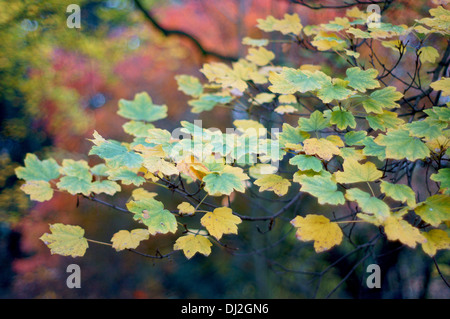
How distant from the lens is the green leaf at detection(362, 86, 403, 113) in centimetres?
133

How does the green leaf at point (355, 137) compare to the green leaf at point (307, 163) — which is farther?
the green leaf at point (355, 137)

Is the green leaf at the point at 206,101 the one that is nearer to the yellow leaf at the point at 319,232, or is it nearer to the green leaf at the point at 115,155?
the green leaf at the point at 115,155

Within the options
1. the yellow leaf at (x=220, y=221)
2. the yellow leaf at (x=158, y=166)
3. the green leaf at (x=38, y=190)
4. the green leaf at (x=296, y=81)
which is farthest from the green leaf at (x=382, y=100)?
the green leaf at (x=38, y=190)

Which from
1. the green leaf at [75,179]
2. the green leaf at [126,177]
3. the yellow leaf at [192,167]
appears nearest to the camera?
the yellow leaf at [192,167]

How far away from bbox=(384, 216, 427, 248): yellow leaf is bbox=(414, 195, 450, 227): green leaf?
6cm

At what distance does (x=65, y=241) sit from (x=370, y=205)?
1236 millimetres

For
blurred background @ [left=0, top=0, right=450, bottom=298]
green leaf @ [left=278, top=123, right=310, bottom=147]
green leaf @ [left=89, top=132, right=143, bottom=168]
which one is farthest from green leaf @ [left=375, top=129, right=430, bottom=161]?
blurred background @ [left=0, top=0, right=450, bottom=298]

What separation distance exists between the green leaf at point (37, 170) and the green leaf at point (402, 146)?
159cm

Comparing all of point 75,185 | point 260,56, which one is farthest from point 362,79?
Answer: point 75,185

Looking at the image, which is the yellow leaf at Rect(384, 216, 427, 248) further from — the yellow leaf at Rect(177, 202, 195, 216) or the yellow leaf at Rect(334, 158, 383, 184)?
the yellow leaf at Rect(177, 202, 195, 216)

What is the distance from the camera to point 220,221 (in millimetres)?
1254

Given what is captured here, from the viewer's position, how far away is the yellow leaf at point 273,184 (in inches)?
52.7

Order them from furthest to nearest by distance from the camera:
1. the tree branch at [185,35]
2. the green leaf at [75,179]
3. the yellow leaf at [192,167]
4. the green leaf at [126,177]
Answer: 1. the tree branch at [185,35]
2. the green leaf at [75,179]
3. the green leaf at [126,177]
4. the yellow leaf at [192,167]
